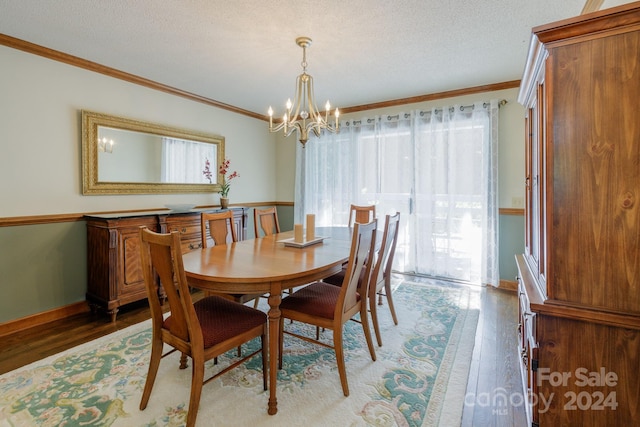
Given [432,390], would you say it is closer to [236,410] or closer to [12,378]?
[236,410]

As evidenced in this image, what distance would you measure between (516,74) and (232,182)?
3.76m

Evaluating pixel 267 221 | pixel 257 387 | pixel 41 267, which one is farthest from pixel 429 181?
pixel 41 267

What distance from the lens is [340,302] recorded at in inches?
72.0

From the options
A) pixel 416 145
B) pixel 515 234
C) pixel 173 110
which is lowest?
pixel 515 234

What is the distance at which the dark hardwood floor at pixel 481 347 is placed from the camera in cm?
169

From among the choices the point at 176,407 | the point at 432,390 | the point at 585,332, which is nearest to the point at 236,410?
the point at 176,407

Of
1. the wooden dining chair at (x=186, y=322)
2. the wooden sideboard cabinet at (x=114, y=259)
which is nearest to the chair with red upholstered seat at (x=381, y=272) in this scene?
the wooden dining chair at (x=186, y=322)

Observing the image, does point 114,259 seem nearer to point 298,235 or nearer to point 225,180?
point 298,235

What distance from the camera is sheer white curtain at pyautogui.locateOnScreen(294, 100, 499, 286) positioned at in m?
3.62

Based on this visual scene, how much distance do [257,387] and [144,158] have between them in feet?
9.25

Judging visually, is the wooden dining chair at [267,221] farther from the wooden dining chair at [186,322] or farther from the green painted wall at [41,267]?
the green painted wall at [41,267]

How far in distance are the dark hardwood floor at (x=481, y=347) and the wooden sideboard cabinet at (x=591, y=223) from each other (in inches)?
22.4

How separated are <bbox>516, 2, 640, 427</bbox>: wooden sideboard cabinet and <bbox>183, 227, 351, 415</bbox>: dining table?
110cm

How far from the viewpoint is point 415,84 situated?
11.7 feet
